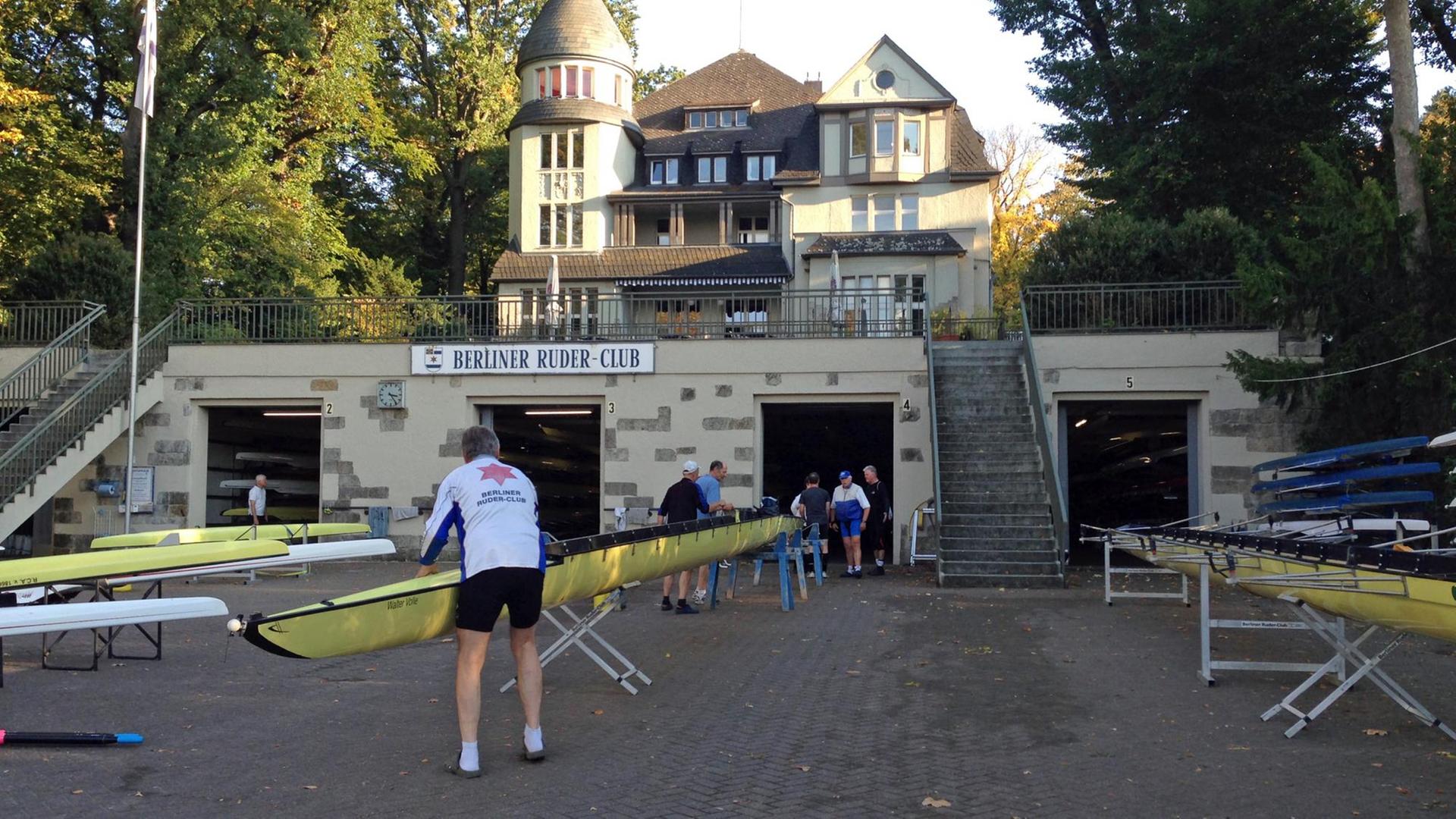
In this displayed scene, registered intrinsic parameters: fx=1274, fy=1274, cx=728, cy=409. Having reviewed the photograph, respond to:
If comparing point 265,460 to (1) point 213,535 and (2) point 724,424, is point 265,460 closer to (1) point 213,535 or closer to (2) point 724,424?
(2) point 724,424

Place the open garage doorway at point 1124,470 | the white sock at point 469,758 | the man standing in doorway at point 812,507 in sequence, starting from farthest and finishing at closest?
the open garage doorway at point 1124,470
the man standing in doorway at point 812,507
the white sock at point 469,758

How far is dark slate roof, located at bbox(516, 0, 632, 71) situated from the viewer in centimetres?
4256

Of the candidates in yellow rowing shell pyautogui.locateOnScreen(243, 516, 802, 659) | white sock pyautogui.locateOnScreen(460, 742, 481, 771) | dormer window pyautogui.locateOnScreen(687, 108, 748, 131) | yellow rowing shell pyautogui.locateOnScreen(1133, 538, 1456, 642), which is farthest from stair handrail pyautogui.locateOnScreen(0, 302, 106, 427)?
dormer window pyautogui.locateOnScreen(687, 108, 748, 131)

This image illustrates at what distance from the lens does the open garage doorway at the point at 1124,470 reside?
24016 mm

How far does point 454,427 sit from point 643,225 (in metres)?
24.2

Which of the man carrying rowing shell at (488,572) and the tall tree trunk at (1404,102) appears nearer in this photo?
the man carrying rowing shell at (488,572)

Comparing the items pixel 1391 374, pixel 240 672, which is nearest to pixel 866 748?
pixel 240 672

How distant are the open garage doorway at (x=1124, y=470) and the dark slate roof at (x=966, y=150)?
14.7 m

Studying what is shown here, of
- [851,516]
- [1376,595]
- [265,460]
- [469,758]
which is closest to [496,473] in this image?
[469,758]

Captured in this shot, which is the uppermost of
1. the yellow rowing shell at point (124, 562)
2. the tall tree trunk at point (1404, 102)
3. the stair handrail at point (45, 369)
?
the tall tree trunk at point (1404, 102)

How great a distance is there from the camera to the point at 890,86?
1588 inches

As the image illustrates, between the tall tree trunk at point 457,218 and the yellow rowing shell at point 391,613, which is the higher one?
the tall tree trunk at point 457,218

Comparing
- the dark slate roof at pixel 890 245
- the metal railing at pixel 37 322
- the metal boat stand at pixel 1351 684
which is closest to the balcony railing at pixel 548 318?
the metal railing at pixel 37 322

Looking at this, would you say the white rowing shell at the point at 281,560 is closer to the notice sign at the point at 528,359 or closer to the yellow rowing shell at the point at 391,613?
the yellow rowing shell at the point at 391,613
